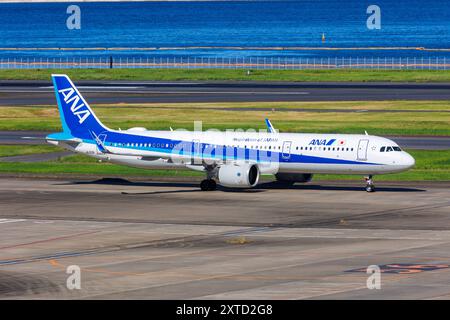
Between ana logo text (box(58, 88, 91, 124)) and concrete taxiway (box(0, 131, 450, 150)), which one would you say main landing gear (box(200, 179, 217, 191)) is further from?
concrete taxiway (box(0, 131, 450, 150))

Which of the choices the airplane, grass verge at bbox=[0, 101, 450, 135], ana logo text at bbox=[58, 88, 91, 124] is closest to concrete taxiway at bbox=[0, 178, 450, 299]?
the airplane

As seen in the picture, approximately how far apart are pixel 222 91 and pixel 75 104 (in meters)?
71.3

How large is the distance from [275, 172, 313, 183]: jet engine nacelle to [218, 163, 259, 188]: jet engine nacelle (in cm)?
341

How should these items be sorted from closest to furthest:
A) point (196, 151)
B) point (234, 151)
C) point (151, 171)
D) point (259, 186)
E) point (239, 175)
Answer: point (239, 175), point (234, 151), point (196, 151), point (259, 186), point (151, 171)

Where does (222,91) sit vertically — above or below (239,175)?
above

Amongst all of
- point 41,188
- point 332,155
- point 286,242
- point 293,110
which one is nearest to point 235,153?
point 332,155

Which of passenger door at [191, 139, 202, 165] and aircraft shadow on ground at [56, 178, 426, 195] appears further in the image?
aircraft shadow on ground at [56, 178, 426, 195]

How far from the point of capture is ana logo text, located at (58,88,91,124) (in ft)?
275

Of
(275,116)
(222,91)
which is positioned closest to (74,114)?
(275,116)

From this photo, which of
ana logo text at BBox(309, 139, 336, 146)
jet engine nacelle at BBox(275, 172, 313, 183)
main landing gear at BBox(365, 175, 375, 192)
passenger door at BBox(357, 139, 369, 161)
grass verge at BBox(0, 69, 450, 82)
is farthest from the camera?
grass verge at BBox(0, 69, 450, 82)

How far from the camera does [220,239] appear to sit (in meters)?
61.2

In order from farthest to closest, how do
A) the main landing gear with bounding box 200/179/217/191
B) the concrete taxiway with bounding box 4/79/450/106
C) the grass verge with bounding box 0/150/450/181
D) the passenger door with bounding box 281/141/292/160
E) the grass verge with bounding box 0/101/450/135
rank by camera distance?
1. the concrete taxiway with bounding box 4/79/450/106
2. the grass verge with bounding box 0/101/450/135
3. the grass verge with bounding box 0/150/450/181
4. the main landing gear with bounding box 200/179/217/191
5. the passenger door with bounding box 281/141/292/160

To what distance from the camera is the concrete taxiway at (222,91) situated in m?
144

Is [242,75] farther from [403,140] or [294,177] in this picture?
[294,177]
